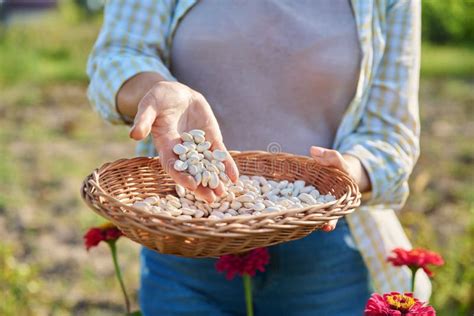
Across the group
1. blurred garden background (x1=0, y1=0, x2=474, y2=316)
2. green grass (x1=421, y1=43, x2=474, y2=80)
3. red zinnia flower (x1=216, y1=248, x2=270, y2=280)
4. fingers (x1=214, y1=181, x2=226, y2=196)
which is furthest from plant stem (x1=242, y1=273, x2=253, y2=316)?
green grass (x1=421, y1=43, x2=474, y2=80)

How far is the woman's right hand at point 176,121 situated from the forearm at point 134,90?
0.40 feet

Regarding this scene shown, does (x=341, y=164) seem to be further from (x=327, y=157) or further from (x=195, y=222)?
(x=195, y=222)

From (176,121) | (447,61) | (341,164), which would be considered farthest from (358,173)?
(447,61)

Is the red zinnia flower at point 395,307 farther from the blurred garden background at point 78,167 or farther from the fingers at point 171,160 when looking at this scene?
the blurred garden background at point 78,167

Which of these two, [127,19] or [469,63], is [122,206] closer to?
[127,19]

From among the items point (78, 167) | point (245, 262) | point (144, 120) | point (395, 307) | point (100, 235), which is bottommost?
point (78, 167)

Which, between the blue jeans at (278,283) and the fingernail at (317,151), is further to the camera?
the blue jeans at (278,283)

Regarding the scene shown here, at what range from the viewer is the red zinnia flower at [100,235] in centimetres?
145

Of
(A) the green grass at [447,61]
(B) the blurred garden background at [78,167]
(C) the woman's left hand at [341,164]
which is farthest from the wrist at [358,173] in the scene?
(A) the green grass at [447,61]

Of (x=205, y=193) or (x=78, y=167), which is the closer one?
(x=205, y=193)

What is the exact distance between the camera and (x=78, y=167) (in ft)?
11.0

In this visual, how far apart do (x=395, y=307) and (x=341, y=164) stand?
26cm

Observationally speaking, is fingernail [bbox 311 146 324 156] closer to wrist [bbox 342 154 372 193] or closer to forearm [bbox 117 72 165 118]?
wrist [bbox 342 154 372 193]

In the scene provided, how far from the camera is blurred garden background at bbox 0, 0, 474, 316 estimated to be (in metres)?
2.21
